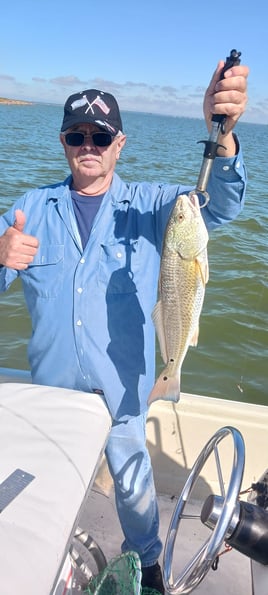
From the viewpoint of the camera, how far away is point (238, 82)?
83.6 inches

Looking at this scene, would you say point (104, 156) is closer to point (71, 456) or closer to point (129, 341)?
point (129, 341)

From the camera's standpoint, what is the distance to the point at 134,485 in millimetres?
2947

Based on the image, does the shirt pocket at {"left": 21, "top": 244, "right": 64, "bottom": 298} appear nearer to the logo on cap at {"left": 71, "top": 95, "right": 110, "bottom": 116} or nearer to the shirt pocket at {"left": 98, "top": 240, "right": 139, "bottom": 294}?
the shirt pocket at {"left": 98, "top": 240, "right": 139, "bottom": 294}

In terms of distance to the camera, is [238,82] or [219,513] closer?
[219,513]

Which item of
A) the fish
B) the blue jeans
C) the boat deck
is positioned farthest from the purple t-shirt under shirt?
the boat deck

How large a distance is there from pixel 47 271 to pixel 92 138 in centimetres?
80

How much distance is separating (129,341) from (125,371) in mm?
178

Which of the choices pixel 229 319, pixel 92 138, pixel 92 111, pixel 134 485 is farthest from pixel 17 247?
pixel 229 319

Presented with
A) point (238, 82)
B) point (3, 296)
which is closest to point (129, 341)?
point (238, 82)

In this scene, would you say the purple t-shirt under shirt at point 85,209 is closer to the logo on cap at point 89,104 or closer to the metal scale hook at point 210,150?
the logo on cap at point 89,104

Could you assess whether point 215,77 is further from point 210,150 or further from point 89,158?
point 89,158

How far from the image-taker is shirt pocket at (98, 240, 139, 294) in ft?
9.18

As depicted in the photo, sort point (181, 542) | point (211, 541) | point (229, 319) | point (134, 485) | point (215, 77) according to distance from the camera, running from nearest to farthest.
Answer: point (211, 541), point (215, 77), point (134, 485), point (181, 542), point (229, 319)

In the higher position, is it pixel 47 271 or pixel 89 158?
pixel 89 158
